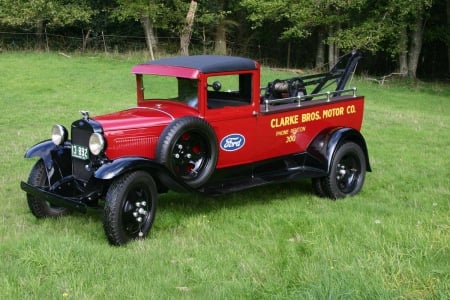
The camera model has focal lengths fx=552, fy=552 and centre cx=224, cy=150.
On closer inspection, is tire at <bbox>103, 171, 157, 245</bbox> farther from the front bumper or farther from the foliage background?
the foliage background

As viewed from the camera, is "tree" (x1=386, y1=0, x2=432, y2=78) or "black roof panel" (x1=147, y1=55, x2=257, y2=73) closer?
"black roof panel" (x1=147, y1=55, x2=257, y2=73)

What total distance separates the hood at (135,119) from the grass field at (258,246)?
3.55 feet

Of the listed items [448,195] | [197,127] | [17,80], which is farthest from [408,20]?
[197,127]

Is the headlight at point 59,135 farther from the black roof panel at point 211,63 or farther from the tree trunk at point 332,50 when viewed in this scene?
the tree trunk at point 332,50

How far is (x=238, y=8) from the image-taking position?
31812 millimetres

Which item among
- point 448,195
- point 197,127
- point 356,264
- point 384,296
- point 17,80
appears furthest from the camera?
point 17,80

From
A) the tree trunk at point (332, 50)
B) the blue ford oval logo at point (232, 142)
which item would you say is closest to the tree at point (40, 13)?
the tree trunk at point (332, 50)

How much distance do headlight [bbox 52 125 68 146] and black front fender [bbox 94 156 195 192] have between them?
1.04m

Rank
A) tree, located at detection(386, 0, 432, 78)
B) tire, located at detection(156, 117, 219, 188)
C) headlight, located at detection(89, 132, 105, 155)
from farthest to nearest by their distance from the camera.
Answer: tree, located at detection(386, 0, 432, 78) < tire, located at detection(156, 117, 219, 188) < headlight, located at detection(89, 132, 105, 155)

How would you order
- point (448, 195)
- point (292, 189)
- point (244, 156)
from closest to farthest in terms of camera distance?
point (244, 156) → point (448, 195) → point (292, 189)

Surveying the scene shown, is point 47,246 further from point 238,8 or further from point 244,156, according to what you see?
point 238,8

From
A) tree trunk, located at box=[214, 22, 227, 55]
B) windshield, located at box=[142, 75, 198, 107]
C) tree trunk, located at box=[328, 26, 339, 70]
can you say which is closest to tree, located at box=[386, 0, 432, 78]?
tree trunk, located at box=[328, 26, 339, 70]

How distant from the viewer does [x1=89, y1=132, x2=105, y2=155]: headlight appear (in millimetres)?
5562

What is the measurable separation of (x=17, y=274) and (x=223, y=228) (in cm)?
217
